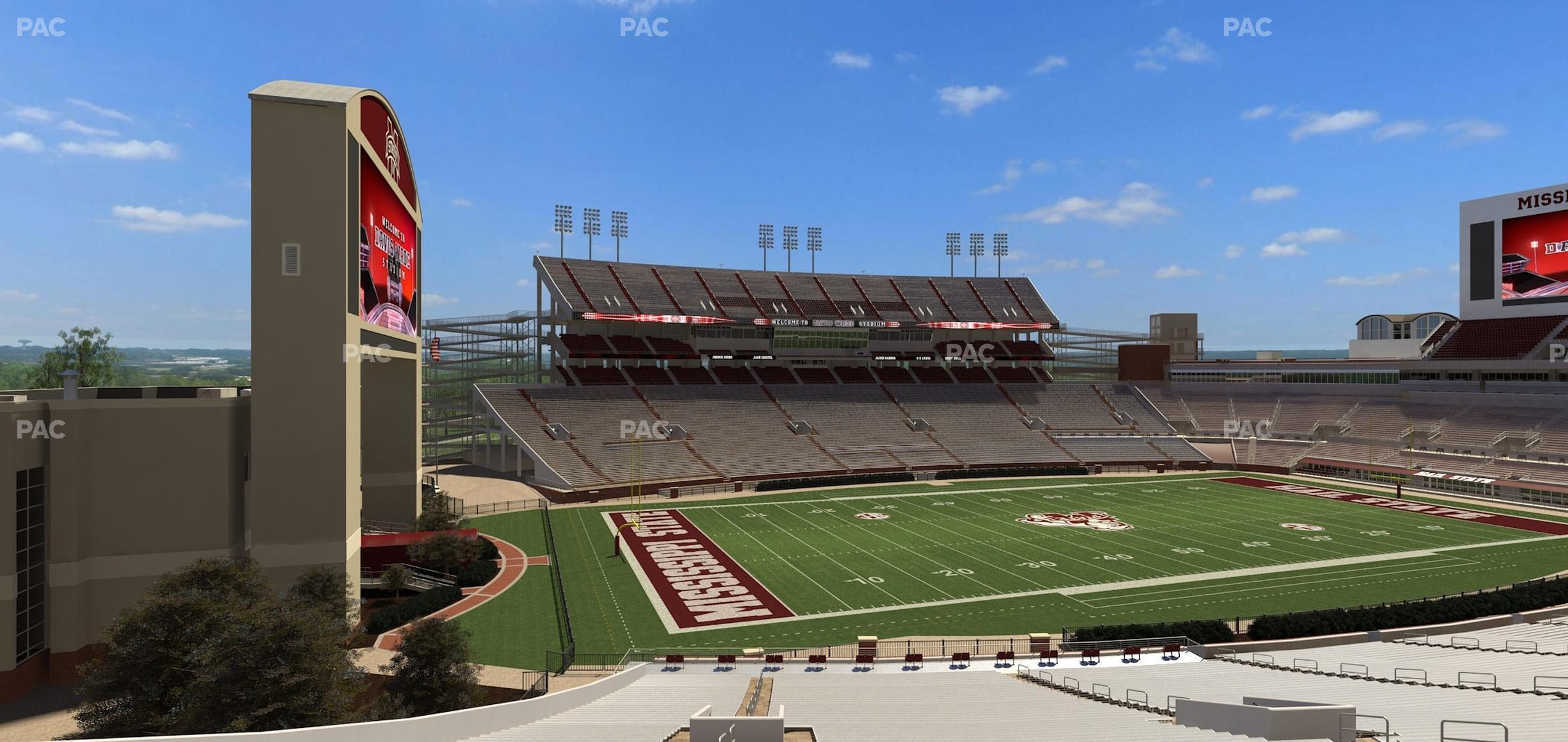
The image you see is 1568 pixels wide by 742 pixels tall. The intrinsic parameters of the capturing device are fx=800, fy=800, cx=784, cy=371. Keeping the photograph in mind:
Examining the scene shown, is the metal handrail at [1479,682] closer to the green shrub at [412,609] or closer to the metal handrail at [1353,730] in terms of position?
the metal handrail at [1353,730]

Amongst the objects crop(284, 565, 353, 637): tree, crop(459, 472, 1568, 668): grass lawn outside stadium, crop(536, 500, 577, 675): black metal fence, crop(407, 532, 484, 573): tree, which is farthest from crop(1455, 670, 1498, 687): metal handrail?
crop(407, 532, 484, 573): tree

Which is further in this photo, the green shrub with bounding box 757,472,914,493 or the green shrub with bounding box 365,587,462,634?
the green shrub with bounding box 757,472,914,493

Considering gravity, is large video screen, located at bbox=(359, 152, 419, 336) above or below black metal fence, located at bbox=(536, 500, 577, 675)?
above

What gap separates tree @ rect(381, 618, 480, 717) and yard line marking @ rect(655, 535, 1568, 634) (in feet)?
28.6

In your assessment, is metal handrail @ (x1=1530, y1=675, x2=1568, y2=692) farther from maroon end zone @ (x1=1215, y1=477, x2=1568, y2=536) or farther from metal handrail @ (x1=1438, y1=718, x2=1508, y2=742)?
maroon end zone @ (x1=1215, y1=477, x2=1568, y2=536)

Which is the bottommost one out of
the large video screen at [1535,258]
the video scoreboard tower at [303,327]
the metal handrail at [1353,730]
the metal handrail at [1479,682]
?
the metal handrail at [1479,682]

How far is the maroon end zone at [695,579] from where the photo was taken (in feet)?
84.0

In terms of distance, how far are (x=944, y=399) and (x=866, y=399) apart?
7026 millimetres

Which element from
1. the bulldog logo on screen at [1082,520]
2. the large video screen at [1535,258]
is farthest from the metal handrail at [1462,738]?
the large video screen at [1535,258]

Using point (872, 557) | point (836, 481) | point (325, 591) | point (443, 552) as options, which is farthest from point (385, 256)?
point (836, 481)

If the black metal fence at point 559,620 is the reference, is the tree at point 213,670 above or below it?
above

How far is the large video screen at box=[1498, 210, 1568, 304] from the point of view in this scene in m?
57.4

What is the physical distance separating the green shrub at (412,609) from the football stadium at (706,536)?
5.2 inches

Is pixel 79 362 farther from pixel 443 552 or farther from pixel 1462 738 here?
pixel 1462 738
